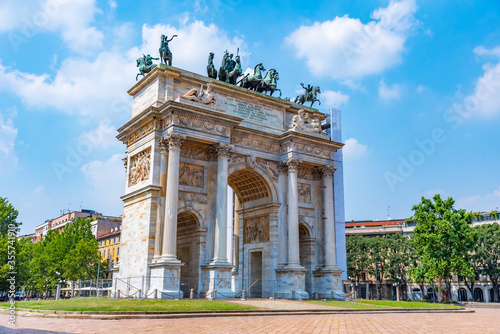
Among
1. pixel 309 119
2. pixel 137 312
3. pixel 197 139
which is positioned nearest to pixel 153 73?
pixel 197 139

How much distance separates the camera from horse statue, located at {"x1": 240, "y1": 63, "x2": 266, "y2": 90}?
4044cm

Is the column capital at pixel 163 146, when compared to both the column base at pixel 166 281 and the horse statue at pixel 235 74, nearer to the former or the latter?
the column base at pixel 166 281

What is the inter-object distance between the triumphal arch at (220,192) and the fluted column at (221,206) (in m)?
0.07

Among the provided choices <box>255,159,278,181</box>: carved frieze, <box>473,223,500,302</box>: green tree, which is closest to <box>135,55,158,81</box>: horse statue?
<box>255,159,278,181</box>: carved frieze

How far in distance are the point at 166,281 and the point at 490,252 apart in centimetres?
6003

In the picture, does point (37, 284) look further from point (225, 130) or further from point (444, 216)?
point (444, 216)

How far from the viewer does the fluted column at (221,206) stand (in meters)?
32.5

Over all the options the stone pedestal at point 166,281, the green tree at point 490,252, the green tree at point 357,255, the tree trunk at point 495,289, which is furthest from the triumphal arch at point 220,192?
the tree trunk at point 495,289

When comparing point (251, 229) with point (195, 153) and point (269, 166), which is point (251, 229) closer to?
point (269, 166)

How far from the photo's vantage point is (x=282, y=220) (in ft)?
125

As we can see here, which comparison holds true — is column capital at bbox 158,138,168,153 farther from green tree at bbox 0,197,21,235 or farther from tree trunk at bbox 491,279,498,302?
tree trunk at bbox 491,279,498,302

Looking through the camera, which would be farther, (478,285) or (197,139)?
(478,285)

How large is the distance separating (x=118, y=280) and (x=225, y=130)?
13.5 meters

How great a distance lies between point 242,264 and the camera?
40.7 m
